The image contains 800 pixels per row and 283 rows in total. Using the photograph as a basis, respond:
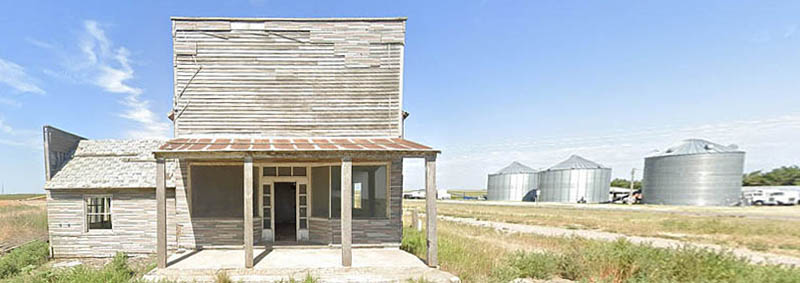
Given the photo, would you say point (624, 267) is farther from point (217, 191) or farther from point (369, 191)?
point (217, 191)

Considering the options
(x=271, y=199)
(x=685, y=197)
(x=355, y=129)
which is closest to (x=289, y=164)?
(x=271, y=199)

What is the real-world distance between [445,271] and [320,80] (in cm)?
663

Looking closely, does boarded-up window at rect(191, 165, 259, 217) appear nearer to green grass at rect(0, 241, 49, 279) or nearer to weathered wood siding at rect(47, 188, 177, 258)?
weathered wood siding at rect(47, 188, 177, 258)

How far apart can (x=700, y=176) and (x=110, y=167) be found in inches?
2565

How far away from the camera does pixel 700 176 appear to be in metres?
46.2

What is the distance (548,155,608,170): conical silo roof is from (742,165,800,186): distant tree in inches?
1546

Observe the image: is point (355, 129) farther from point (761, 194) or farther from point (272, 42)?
point (761, 194)

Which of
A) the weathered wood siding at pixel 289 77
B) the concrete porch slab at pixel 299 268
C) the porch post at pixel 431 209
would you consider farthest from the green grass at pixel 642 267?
the weathered wood siding at pixel 289 77

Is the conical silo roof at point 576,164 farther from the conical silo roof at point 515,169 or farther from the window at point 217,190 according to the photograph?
the window at point 217,190

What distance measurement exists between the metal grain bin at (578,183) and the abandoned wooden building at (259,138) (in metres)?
57.3

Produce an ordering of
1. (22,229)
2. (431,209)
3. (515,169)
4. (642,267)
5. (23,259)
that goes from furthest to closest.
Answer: (515,169) → (22,229) → (23,259) → (431,209) → (642,267)

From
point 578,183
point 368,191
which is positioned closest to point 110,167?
point 368,191

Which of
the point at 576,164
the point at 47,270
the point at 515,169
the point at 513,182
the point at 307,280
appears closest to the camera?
the point at 307,280

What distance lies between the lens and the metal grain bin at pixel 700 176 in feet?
149
